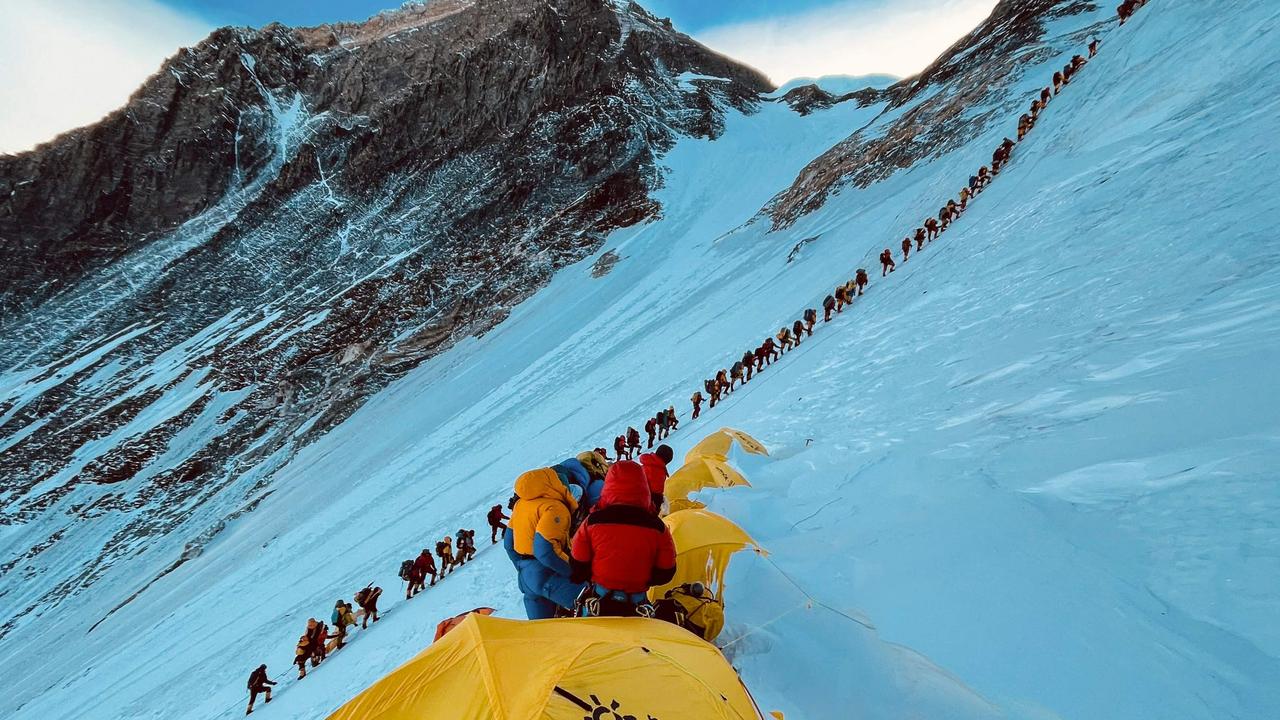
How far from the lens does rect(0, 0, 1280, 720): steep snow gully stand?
9.68 feet

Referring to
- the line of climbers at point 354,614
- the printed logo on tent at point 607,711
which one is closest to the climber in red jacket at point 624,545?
the printed logo on tent at point 607,711

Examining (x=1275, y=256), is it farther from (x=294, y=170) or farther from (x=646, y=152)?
(x=294, y=170)

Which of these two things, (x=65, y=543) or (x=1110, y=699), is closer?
(x=1110, y=699)

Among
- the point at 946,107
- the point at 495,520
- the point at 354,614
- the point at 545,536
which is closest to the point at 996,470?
the point at 545,536

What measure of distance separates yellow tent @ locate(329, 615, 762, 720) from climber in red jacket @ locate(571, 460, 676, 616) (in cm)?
64

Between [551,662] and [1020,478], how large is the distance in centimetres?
371

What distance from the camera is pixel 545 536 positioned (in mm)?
4422

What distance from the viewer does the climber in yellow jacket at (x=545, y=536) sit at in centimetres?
444

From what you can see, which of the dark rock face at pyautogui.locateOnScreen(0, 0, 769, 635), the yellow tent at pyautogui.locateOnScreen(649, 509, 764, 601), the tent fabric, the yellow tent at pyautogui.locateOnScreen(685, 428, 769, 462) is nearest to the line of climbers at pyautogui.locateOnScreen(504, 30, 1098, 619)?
the yellow tent at pyautogui.locateOnScreen(649, 509, 764, 601)

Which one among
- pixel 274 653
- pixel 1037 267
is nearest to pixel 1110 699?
pixel 1037 267

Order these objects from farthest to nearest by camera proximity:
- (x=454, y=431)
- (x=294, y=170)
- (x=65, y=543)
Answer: (x=294, y=170) < (x=65, y=543) < (x=454, y=431)

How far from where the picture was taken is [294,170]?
6581 cm

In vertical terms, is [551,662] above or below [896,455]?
above

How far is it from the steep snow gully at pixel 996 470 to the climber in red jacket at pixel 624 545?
1.01m
